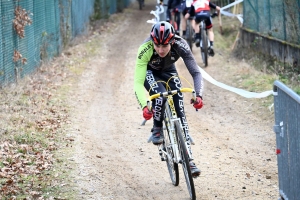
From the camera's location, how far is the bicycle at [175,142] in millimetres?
6312

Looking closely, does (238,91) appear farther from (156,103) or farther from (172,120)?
(172,120)

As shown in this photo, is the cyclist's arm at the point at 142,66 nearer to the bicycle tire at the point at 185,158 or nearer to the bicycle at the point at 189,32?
the bicycle tire at the point at 185,158

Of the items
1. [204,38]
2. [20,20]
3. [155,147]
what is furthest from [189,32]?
[155,147]

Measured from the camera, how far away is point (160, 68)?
715 centimetres

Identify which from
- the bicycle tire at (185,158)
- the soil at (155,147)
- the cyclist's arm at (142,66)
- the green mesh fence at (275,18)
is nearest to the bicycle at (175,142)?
the bicycle tire at (185,158)

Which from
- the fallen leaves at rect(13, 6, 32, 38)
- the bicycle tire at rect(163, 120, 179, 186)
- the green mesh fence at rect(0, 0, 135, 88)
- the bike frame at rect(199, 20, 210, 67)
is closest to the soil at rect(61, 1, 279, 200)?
the bicycle tire at rect(163, 120, 179, 186)

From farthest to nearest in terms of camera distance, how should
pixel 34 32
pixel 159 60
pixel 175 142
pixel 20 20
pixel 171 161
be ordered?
pixel 34 32 < pixel 20 20 < pixel 171 161 < pixel 159 60 < pixel 175 142

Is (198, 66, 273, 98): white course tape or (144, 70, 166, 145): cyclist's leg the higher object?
(144, 70, 166, 145): cyclist's leg

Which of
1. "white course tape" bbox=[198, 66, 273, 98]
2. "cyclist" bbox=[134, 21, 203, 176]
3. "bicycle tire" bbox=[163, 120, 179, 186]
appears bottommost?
"white course tape" bbox=[198, 66, 273, 98]

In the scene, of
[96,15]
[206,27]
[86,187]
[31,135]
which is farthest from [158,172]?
[96,15]

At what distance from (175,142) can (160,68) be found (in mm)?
994

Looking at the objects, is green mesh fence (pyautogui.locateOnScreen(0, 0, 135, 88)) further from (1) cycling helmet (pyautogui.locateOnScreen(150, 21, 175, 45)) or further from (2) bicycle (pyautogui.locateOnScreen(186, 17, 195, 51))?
(1) cycling helmet (pyautogui.locateOnScreen(150, 21, 175, 45))

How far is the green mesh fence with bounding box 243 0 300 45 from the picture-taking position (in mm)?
14016

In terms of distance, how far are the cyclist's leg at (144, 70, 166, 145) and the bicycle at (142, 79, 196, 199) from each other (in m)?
0.06
